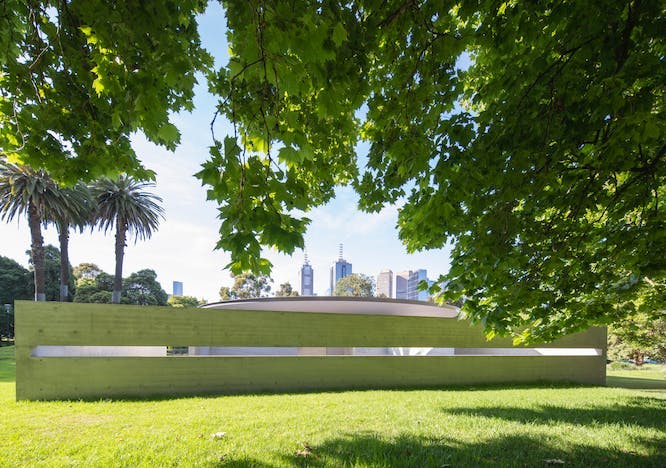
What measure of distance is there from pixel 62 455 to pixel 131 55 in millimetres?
4735

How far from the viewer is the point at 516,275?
4.77m

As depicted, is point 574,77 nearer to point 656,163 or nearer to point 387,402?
point 656,163

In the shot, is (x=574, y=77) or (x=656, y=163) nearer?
(x=574, y=77)

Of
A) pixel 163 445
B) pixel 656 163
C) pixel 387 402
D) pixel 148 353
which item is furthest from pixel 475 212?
pixel 148 353

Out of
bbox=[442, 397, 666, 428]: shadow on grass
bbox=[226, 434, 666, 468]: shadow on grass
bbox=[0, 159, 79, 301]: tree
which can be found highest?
bbox=[0, 159, 79, 301]: tree

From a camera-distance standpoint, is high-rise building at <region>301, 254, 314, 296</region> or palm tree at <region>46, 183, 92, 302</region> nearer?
palm tree at <region>46, 183, 92, 302</region>

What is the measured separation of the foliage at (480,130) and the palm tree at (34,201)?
838 inches

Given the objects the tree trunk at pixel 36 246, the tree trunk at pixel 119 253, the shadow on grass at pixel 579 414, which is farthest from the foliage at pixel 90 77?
the tree trunk at pixel 119 253

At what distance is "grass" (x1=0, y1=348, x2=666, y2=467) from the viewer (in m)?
3.94

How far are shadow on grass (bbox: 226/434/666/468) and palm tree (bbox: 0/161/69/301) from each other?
21.9m

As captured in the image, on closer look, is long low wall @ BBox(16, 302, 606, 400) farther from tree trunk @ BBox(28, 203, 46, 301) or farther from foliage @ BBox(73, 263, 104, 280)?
foliage @ BBox(73, 263, 104, 280)

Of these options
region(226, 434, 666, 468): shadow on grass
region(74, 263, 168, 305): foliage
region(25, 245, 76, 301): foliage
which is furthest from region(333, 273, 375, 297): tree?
region(226, 434, 666, 468): shadow on grass

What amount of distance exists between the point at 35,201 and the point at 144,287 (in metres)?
19.0

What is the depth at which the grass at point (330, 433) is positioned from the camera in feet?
12.9
